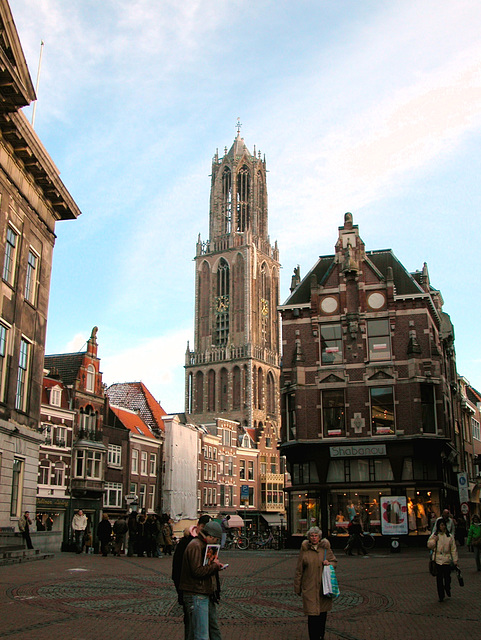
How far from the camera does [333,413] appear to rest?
36219 mm

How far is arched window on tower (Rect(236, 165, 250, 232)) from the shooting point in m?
120

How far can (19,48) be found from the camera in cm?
2359

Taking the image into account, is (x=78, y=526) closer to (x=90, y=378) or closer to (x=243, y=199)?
(x=90, y=378)

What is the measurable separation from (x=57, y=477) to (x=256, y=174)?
285ft

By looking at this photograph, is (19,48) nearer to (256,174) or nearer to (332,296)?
(332,296)

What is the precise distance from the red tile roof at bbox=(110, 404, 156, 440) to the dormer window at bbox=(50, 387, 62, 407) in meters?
8.75

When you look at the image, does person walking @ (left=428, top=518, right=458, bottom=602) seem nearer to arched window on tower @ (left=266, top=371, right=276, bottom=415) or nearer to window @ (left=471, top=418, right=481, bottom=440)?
window @ (left=471, top=418, right=481, bottom=440)

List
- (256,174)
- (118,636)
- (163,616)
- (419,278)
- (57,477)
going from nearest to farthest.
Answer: (118,636) < (163,616) < (419,278) < (57,477) < (256,174)

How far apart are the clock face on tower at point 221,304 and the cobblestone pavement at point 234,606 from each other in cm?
9313

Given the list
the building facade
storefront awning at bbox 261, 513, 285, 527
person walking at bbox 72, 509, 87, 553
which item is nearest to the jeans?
person walking at bbox 72, 509, 87, 553

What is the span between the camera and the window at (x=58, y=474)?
153ft

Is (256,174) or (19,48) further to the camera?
(256,174)

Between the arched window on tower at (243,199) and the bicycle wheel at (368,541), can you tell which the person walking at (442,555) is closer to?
the bicycle wheel at (368,541)

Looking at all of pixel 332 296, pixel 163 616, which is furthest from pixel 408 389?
pixel 163 616
